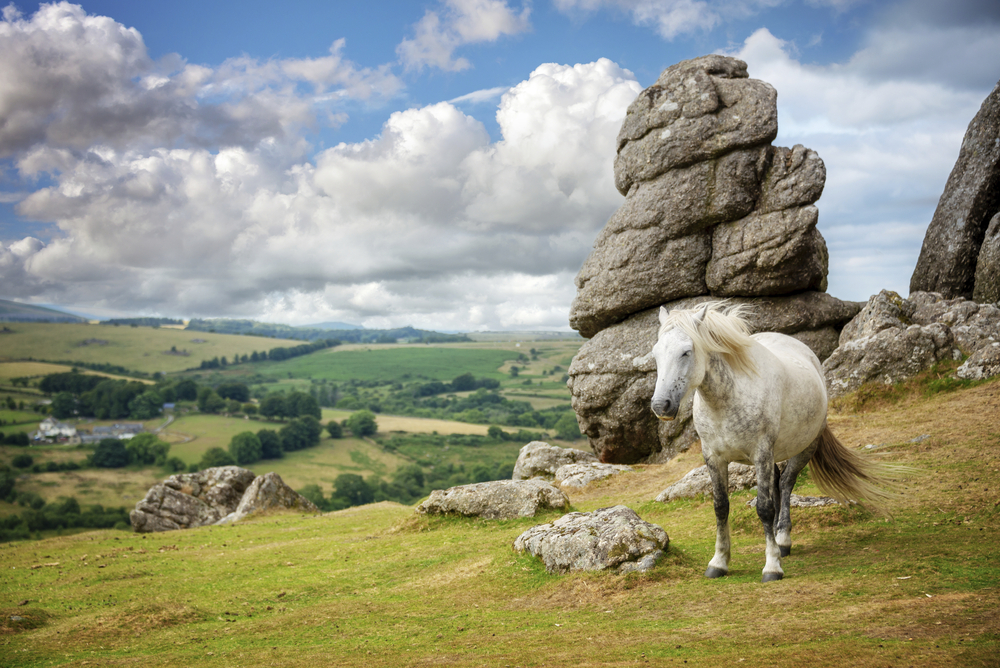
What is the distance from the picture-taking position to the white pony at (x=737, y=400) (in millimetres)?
8406

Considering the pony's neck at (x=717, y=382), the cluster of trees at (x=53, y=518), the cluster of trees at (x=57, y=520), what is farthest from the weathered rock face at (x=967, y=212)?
the cluster of trees at (x=57, y=520)

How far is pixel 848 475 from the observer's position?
1127 cm

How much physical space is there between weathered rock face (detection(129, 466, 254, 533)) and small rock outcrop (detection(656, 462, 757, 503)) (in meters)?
21.7

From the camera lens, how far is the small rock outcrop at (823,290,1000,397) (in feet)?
65.4

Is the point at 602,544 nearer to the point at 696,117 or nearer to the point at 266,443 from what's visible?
the point at 696,117

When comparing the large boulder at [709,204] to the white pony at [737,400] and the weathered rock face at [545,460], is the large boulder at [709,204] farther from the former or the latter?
the white pony at [737,400]

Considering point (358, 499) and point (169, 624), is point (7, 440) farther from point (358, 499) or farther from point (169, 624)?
Answer: point (169, 624)

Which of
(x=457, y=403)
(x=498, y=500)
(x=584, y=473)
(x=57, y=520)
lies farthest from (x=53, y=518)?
(x=457, y=403)

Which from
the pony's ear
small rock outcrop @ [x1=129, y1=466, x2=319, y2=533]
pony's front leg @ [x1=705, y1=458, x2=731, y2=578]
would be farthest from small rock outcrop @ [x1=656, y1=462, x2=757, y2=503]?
small rock outcrop @ [x1=129, y1=466, x2=319, y2=533]

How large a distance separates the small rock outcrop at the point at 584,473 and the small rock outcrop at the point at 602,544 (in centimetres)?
1092

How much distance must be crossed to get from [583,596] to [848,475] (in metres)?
5.72

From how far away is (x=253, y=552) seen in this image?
17531 millimetres

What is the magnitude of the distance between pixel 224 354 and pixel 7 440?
329 feet

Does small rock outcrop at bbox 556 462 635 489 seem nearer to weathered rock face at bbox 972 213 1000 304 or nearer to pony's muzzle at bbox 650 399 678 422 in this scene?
pony's muzzle at bbox 650 399 678 422
